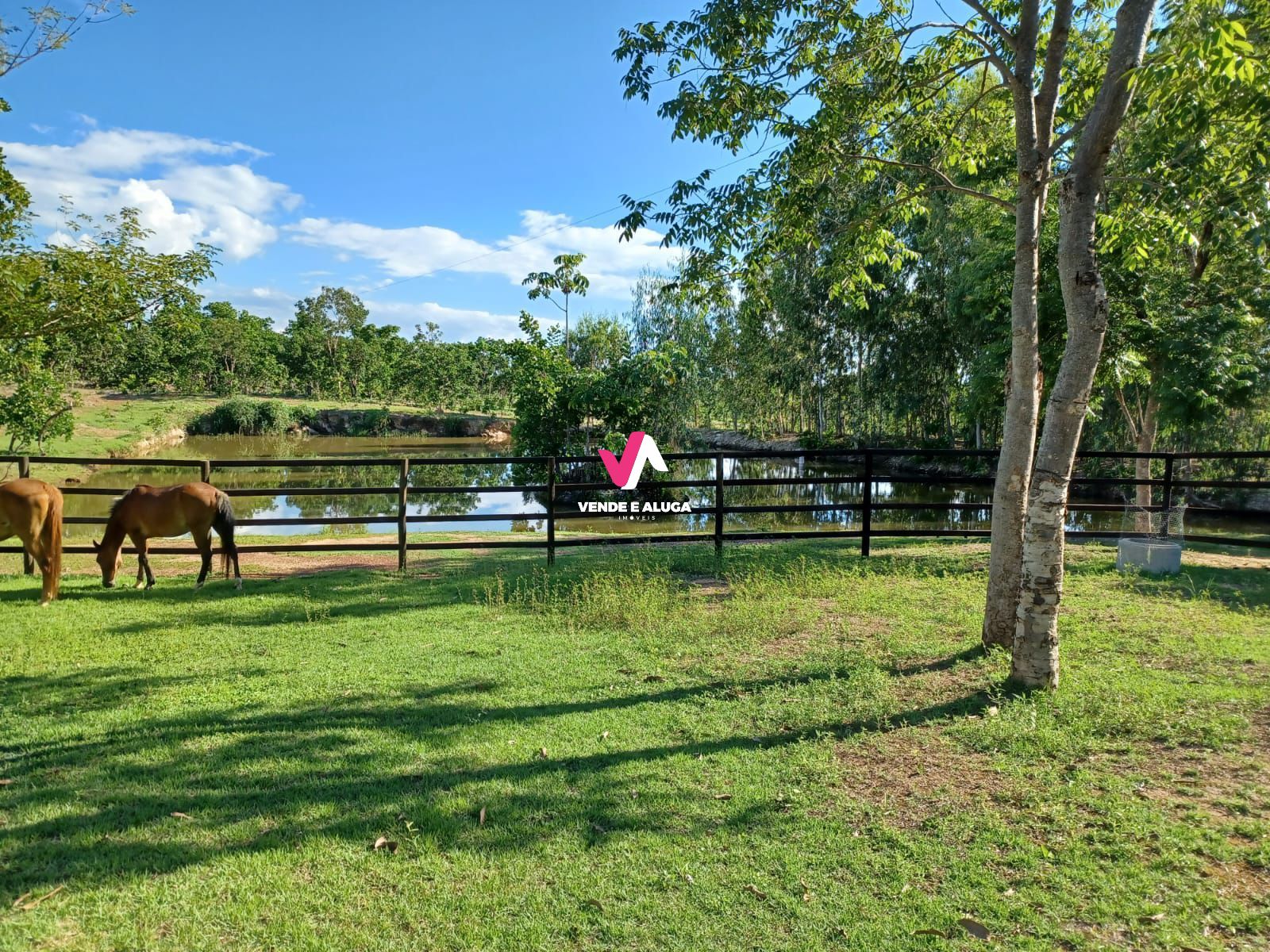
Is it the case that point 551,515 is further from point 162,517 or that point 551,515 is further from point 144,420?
point 144,420

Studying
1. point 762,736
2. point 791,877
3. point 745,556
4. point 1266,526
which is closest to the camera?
point 791,877

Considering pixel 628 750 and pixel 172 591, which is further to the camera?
pixel 172 591

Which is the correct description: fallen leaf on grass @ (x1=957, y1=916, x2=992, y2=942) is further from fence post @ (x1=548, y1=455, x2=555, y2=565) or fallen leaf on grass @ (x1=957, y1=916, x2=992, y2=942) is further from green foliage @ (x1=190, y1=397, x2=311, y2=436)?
green foliage @ (x1=190, y1=397, x2=311, y2=436)

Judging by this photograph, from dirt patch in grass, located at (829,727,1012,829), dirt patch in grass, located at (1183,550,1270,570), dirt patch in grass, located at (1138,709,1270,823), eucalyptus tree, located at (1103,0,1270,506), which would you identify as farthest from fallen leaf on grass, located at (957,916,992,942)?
dirt patch in grass, located at (1183,550,1270,570)

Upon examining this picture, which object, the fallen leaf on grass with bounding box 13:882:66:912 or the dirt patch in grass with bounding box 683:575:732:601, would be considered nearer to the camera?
the fallen leaf on grass with bounding box 13:882:66:912

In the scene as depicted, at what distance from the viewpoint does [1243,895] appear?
243 centimetres

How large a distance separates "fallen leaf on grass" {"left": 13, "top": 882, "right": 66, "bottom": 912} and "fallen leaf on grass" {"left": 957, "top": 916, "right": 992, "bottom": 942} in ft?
10.3

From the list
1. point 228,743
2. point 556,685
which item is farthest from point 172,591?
point 556,685

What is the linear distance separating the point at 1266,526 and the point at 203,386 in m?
60.9

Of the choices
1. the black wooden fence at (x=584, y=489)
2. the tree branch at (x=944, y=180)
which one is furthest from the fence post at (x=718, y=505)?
the tree branch at (x=944, y=180)

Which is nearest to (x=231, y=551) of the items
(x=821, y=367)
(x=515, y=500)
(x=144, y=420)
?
(x=515, y=500)

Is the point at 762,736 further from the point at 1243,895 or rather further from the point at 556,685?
the point at 1243,895

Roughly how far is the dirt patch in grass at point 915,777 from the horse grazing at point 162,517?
6.23 m

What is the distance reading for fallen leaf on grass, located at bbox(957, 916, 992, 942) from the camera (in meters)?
2.29
